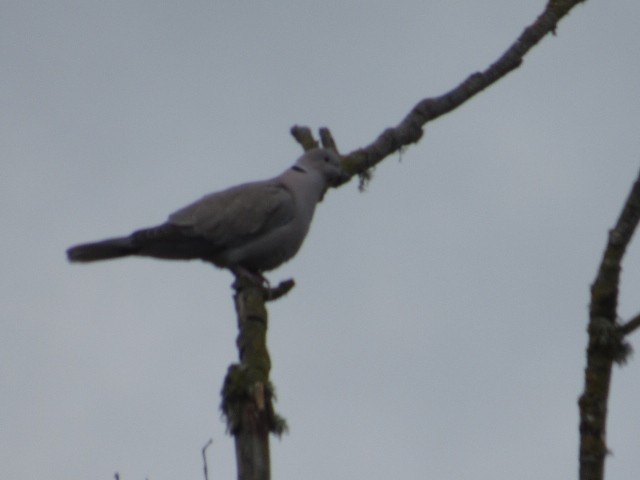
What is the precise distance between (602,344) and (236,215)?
419 centimetres

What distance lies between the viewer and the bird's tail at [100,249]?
750cm

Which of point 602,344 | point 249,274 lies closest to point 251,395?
point 602,344

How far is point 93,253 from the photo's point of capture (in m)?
7.53

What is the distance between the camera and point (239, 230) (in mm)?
7750

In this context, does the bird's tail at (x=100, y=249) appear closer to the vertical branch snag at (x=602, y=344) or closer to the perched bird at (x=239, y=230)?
the perched bird at (x=239, y=230)

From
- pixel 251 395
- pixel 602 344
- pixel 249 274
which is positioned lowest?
pixel 602 344

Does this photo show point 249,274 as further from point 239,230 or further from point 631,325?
point 631,325

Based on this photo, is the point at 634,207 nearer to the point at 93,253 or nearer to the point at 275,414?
the point at 275,414

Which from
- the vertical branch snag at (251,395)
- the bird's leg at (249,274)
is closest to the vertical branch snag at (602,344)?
the vertical branch snag at (251,395)

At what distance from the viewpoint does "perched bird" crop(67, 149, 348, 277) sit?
7.57 m

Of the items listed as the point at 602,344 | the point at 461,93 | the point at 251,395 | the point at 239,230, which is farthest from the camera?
the point at 461,93

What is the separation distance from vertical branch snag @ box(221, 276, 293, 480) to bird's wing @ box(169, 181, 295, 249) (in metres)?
1.56

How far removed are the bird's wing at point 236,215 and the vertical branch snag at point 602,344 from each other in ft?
12.7

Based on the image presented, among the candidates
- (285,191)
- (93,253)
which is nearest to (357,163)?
(285,191)
